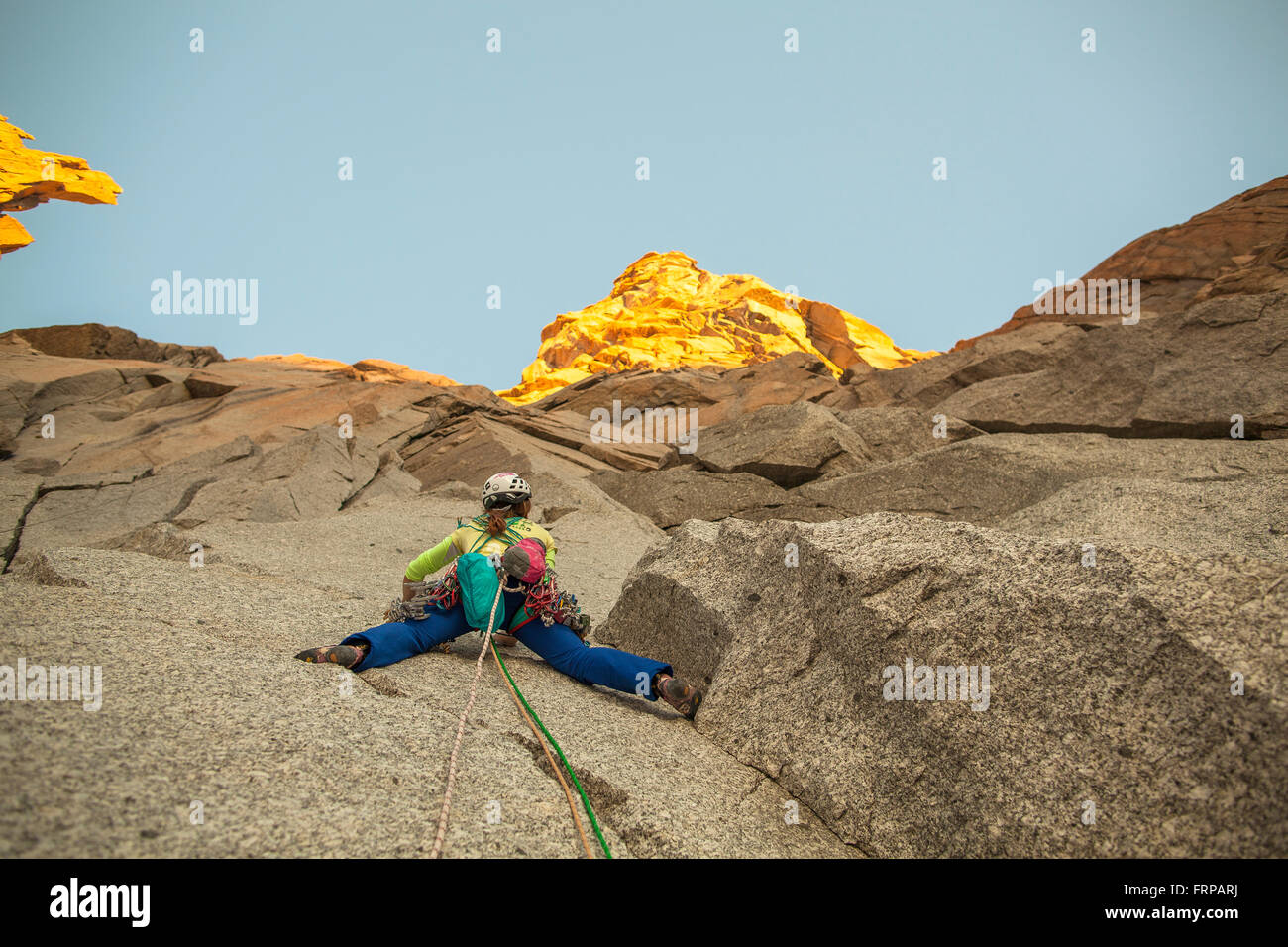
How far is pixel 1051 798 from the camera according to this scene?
122 inches

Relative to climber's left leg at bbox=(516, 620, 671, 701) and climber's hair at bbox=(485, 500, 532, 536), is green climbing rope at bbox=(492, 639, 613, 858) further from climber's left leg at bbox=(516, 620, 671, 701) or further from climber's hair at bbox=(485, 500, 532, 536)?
climber's hair at bbox=(485, 500, 532, 536)

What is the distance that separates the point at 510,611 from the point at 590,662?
74cm

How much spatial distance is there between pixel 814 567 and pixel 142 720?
141 inches

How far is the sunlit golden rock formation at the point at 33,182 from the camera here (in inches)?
1072

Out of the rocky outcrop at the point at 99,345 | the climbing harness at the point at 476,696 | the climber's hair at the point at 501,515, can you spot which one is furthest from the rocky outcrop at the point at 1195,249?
the rocky outcrop at the point at 99,345

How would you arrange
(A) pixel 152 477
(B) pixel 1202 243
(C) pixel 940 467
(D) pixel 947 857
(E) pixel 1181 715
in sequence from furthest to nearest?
(B) pixel 1202 243
(A) pixel 152 477
(C) pixel 940 467
(D) pixel 947 857
(E) pixel 1181 715

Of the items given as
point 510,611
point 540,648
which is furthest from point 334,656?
point 540,648

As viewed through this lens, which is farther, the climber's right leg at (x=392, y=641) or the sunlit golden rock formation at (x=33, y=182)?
the sunlit golden rock formation at (x=33, y=182)

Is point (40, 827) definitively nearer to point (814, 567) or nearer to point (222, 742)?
point (222, 742)

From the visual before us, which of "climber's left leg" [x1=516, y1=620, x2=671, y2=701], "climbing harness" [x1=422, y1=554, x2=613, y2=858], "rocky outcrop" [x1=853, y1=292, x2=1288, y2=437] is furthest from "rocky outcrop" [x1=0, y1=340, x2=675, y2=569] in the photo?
"climber's left leg" [x1=516, y1=620, x2=671, y2=701]

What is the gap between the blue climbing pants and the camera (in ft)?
16.0

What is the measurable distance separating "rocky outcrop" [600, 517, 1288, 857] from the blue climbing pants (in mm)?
509

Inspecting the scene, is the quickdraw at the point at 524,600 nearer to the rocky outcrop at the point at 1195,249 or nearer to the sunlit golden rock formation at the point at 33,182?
the rocky outcrop at the point at 1195,249

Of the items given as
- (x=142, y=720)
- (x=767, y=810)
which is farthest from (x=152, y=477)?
(x=767, y=810)
